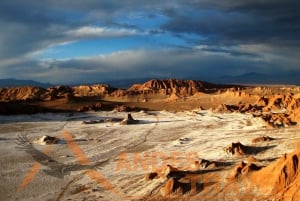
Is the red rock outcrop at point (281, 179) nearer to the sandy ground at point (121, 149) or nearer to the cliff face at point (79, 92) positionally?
the sandy ground at point (121, 149)

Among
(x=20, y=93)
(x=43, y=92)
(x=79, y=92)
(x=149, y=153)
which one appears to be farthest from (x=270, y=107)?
(x=20, y=93)

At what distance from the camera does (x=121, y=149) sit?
26.8 meters

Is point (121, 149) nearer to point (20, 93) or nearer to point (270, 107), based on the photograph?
point (270, 107)

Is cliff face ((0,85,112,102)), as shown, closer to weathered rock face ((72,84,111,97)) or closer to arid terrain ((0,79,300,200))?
weathered rock face ((72,84,111,97))

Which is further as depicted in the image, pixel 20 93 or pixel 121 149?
pixel 20 93

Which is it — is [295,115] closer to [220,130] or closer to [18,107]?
[220,130]

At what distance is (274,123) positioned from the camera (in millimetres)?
29391

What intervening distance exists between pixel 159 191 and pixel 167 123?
19.1 m

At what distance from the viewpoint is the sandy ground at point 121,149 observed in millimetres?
18859

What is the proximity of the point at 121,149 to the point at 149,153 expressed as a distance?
78.7 inches

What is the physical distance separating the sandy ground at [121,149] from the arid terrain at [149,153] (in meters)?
0.04

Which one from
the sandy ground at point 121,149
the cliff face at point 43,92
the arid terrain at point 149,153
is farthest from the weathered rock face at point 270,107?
the cliff face at point 43,92

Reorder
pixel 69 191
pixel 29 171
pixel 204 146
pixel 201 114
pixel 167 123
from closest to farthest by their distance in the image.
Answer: pixel 69 191 → pixel 29 171 → pixel 204 146 → pixel 167 123 → pixel 201 114

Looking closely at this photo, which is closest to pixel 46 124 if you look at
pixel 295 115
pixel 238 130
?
pixel 238 130
